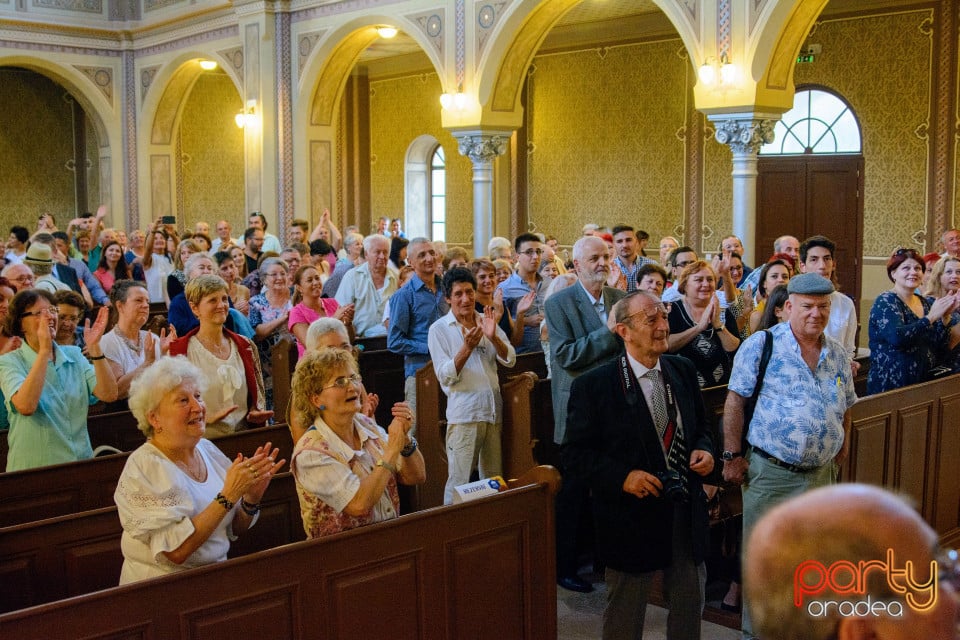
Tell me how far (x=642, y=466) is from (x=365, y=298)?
Answer: 4.12 metres

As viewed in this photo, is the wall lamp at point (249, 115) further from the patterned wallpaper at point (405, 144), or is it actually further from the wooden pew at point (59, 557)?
the wooden pew at point (59, 557)

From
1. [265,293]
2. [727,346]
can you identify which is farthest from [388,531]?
[265,293]

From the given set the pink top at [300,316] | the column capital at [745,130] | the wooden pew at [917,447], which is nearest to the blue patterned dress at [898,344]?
the wooden pew at [917,447]

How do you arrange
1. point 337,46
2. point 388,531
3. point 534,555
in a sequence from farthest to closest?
point 337,46 → point 534,555 → point 388,531

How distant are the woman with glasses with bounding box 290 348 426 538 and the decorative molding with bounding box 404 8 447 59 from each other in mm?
9528

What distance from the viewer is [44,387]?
4.33 metres

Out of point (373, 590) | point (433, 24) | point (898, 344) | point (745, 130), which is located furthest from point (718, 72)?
point (373, 590)

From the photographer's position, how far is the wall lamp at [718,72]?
955 cm

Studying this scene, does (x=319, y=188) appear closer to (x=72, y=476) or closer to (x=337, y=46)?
(x=337, y=46)

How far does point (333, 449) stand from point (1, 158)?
1788 centimetres

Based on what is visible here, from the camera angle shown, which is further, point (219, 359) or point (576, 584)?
point (576, 584)

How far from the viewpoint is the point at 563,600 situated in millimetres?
4898

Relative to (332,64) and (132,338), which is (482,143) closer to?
(332,64)

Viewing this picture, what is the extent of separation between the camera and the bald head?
3.87ft
